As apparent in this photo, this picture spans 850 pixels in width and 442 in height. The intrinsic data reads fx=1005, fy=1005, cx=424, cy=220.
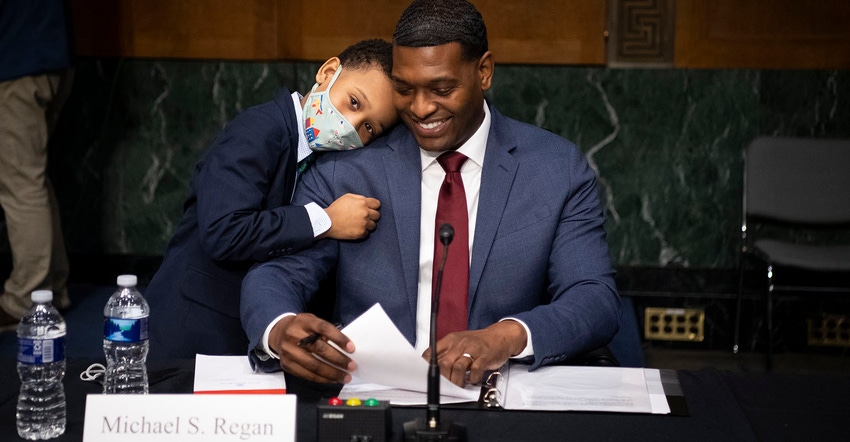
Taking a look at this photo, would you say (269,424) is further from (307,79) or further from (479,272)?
(307,79)

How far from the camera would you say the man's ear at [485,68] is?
2.46 m

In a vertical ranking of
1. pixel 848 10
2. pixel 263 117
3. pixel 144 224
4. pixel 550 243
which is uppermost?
pixel 848 10

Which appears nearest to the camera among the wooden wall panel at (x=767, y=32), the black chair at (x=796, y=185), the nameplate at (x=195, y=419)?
the nameplate at (x=195, y=419)

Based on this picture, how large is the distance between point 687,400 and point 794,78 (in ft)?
10.7

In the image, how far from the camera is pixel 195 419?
1582 mm

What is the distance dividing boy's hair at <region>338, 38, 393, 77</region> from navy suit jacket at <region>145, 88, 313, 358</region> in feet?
0.66

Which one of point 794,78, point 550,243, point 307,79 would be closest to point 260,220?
point 550,243

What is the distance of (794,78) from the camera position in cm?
478

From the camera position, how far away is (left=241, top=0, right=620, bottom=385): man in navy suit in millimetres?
2332

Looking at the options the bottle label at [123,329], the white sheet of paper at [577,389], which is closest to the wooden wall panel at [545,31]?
the white sheet of paper at [577,389]

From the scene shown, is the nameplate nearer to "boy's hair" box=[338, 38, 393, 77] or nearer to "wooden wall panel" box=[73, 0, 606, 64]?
"boy's hair" box=[338, 38, 393, 77]

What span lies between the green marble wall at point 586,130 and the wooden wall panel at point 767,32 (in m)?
0.06

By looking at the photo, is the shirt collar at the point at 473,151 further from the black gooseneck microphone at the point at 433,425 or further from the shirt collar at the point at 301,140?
the black gooseneck microphone at the point at 433,425

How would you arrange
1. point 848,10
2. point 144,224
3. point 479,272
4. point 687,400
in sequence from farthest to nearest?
point 144,224 < point 848,10 < point 479,272 < point 687,400
